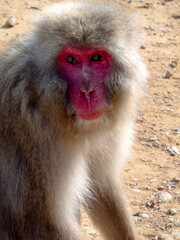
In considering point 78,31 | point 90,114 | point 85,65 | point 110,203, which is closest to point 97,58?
point 85,65

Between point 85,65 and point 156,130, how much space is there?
2.73 meters

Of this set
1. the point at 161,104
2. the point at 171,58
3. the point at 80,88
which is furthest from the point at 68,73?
the point at 171,58

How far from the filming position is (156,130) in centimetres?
578

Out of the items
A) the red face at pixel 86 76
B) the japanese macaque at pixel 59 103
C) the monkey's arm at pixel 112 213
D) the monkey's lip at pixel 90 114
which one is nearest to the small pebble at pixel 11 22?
the japanese macaque at pixel 59 103

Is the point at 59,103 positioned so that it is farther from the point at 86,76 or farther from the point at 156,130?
the point at 156,130

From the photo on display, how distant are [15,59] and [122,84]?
757 mm

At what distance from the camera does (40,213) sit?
3309 mm

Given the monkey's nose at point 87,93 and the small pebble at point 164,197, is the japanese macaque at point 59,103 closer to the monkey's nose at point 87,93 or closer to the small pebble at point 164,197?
the monkey's nose at point 87,93

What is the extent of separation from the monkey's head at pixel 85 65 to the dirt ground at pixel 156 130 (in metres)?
0.46

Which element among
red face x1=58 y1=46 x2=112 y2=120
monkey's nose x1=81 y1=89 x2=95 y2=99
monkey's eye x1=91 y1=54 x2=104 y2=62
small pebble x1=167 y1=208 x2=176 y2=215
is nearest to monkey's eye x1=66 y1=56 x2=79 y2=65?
red face x1=58 y1=46 x2=112 y2=120

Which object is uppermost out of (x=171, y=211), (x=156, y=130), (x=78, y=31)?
(x=78, y=31)

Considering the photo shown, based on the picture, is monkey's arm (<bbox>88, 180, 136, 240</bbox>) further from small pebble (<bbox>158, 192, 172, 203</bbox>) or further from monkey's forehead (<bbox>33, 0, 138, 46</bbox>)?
monkey's forehead (<bbox>33, 0, 138, 46</bbox>)

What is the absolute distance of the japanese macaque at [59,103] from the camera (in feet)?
10.4

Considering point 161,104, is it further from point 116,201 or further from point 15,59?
point 15,59
